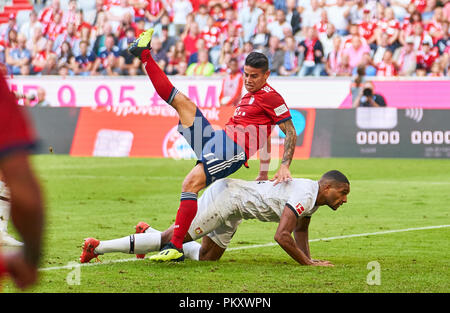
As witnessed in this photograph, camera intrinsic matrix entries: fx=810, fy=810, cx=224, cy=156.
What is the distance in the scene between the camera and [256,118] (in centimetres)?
807

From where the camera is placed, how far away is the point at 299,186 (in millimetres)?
7473

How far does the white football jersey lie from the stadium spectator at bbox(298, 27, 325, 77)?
16.1 metres

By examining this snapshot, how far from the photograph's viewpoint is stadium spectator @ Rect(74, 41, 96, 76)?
1038 inches

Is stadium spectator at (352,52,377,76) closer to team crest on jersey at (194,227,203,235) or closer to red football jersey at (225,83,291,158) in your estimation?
red football jersey at (225,83,291,158)

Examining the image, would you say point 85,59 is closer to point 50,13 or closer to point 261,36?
point 50,13

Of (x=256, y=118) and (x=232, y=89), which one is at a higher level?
(x=232, y=89)

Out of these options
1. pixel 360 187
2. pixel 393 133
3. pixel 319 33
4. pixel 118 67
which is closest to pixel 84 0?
pixel 118 67

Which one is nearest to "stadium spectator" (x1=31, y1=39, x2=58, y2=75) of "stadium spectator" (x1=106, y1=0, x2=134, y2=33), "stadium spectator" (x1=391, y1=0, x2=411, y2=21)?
"stadium spectator" (x1=106, y1=0, x2=134, y2=33)

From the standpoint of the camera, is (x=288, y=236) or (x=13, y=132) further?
(x=288, y=236)

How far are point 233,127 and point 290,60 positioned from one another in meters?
16.0

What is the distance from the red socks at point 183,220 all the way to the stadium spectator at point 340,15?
58.2 ft

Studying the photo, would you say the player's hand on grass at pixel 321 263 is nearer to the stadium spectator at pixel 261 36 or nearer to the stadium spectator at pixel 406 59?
the stadium spectator at pixel 406 59

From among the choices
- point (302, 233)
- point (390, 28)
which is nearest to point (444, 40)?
point (390, 28)
